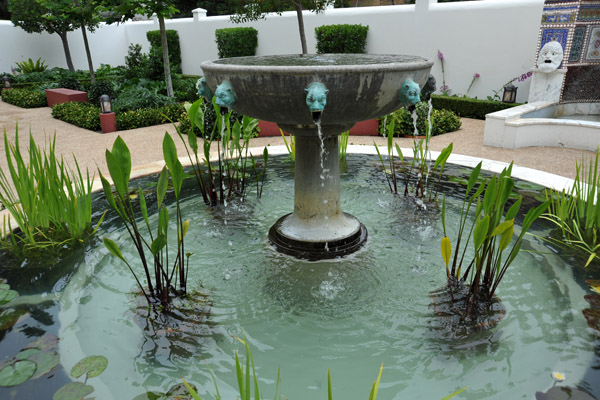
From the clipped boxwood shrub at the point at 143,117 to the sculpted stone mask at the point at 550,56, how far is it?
22.5 ft

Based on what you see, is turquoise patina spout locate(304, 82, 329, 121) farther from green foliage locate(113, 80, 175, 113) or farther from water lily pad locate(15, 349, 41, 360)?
green foliage locate(113, 80, 175, 113)

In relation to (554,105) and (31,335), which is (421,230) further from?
(554,105)

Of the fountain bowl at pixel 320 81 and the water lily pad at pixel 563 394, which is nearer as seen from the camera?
the water lily pad at pixel 563 394

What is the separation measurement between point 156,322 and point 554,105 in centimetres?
757

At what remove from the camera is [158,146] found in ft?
23.6

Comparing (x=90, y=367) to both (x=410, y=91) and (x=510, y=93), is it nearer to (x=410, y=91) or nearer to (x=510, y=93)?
(x=410, y=91)

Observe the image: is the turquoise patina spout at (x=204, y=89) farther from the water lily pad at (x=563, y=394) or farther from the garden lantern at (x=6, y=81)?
the garden lantern at (x=6, y=81)

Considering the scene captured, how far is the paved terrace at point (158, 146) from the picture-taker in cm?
566

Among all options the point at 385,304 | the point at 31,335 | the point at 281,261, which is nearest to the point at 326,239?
the point at 281,261

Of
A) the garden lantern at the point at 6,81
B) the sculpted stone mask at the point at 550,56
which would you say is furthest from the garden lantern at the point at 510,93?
the garden lantern at the point at 6,81

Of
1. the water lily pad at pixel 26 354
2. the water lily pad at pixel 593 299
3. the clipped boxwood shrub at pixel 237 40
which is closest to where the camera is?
the water lily pad at pixel 26 354

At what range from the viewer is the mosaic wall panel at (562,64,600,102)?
23.7ft

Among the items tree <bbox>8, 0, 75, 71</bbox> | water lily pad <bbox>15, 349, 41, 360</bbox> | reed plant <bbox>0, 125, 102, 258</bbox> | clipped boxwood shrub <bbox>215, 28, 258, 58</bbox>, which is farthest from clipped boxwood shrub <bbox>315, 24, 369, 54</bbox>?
water lily pad <bbox>15, 349, 41, 360</bbox>

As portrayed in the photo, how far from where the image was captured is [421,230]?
341 centimetres
